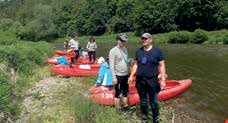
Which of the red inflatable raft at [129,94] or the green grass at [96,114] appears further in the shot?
the red inflatable raft at [129,94]

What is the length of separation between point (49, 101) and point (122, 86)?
298 cm

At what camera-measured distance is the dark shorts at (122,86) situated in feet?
30.5

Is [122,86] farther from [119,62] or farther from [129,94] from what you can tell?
[129,94]

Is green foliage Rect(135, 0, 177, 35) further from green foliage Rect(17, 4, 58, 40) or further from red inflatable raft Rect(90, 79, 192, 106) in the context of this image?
red inflatable raft Rect(90, 79, 192, 106)

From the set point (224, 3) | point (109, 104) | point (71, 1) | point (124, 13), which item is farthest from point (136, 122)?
point (71, 1)

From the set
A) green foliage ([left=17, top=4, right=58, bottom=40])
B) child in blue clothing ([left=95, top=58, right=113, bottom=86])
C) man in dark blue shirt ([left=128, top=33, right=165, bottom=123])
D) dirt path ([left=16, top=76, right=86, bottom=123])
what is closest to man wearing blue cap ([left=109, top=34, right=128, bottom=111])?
man in dark blue shirt ([left=128, top=33, right=165, bottom=123])

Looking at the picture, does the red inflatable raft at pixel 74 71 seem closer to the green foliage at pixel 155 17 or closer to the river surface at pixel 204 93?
the river surface at pixel 204 93

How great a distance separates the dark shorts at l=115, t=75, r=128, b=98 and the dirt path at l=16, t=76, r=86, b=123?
1375 mm

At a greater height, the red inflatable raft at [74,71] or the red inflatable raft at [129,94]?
the red inflatable raft at [129,94]

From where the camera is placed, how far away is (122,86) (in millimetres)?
9477

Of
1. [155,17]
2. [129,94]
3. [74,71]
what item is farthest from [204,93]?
[155,17]

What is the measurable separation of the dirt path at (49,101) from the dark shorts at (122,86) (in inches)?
54.1

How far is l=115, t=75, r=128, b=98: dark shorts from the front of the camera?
9.30 meters

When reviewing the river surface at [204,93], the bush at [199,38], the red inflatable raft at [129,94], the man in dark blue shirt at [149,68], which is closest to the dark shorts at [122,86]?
the red inflatable raft at [129,94]
